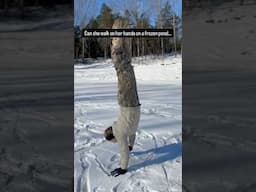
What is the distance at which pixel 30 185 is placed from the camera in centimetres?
391

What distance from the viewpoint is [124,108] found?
337cm

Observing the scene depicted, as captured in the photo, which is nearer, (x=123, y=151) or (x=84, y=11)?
(x=84, y=11)

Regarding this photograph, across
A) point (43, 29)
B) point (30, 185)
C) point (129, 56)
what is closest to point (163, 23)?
point (129, 56)

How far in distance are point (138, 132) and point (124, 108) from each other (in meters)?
0.22

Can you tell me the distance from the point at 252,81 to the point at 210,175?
3.52ft

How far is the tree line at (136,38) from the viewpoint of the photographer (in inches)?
128

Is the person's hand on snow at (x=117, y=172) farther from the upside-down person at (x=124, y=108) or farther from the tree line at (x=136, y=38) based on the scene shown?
the tree line at (x=136, y=38)

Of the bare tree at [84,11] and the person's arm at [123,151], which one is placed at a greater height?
the bare tree at [84,11]

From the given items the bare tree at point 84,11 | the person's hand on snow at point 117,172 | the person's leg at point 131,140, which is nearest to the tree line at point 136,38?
the bare tree at point 84,11

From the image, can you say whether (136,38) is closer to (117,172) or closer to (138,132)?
(138,132)

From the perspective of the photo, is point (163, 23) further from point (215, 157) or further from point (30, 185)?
point (30, 185)

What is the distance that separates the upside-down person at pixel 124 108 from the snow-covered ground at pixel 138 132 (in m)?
0.04

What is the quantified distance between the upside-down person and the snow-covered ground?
43 mm

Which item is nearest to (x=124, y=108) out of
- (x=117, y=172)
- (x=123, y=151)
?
(x=123, y=151)
